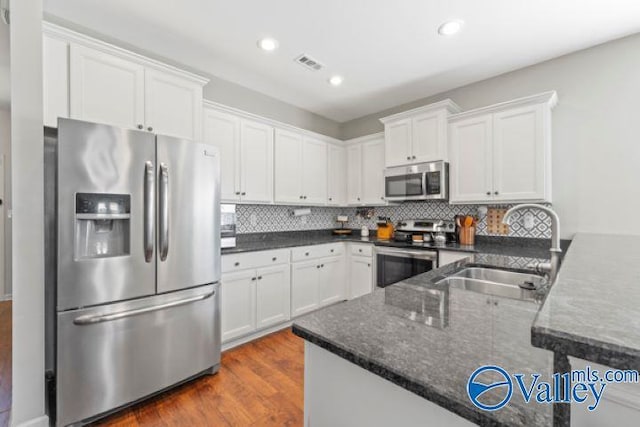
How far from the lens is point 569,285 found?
63 cm

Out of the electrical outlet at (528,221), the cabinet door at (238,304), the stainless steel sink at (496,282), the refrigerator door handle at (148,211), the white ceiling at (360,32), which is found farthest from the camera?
the electrical outlet at (528,221)

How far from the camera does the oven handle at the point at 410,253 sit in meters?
2.80

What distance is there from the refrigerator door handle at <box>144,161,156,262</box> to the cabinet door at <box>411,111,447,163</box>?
266 cm

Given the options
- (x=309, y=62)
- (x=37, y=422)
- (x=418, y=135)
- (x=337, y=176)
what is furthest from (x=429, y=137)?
(x=37, y=422)

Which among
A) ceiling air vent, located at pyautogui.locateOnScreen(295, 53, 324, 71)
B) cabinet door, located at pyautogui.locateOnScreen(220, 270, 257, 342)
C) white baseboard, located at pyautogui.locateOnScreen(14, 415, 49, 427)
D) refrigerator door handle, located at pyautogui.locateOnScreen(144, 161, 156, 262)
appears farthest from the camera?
ceiling air vent, located at pyautogui.locateOnScreen(295, 53, 324, 71)

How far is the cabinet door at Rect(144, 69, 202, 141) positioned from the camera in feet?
7.17

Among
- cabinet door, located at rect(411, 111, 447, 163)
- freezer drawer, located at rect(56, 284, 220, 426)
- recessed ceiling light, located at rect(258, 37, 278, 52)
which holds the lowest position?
freezer drawer, located at rect(56, 284, 220, 426)

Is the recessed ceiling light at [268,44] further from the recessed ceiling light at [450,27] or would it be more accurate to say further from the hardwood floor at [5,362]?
the hardwood floor at [5,362]

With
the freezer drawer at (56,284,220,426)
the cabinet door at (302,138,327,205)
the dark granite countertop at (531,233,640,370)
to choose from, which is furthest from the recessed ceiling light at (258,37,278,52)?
the dark granite countertop at (531,233,640,370)

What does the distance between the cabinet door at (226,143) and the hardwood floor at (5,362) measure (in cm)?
155

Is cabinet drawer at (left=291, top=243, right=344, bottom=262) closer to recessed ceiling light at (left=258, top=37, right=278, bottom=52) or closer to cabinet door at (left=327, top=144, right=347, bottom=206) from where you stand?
cabinet door at (left=327, top=144, right=347, bottom=206)

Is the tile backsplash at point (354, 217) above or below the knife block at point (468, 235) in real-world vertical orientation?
above

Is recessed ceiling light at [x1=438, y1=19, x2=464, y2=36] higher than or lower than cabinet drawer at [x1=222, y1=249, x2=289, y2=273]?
higher

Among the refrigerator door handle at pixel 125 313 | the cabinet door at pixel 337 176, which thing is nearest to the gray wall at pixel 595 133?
the cabinet door at pixel 337 176
